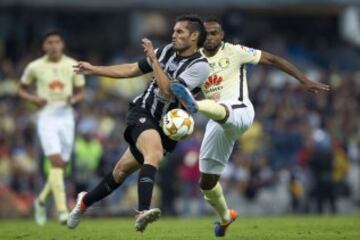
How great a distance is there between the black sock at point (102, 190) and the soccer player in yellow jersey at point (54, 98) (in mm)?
3921

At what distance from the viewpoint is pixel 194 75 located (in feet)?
46.6

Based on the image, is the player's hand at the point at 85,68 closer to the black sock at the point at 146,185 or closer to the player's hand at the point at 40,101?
the black sock at the point at 146,185

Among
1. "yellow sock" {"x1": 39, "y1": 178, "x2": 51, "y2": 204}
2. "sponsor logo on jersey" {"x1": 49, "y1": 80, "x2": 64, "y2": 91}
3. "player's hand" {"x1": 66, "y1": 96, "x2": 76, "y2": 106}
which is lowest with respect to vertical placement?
"yellow sock" {"x1": 39, "y1": 178, "x2": 51, "y2": 204}

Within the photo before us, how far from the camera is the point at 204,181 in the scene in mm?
15281

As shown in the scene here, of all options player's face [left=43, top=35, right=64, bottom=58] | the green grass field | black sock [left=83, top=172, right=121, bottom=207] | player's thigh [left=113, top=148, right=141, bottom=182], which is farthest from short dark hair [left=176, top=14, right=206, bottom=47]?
player's face [left=43, top=35, right=64, bottom=58]

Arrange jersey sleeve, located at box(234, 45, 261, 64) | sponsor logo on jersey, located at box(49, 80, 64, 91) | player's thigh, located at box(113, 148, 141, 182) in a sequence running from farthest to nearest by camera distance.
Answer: sponsor logo on jersey, located at box(49, 80, 64, 91), jersey sleeve, located at box(234, 45, 261, 64), player's thigh, located at box(113, 148, 141, 182)

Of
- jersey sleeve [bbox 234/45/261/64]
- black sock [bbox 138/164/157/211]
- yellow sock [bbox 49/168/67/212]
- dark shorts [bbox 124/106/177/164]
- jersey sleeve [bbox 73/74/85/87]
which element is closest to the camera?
black sock [bbox 138/164/157/211]

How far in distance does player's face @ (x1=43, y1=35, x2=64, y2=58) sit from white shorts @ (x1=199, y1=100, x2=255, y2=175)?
4.62 metres

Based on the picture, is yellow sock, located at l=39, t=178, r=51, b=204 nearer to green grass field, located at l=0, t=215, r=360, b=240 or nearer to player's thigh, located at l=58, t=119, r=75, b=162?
player's thigh, located at l=58, t=119, r=75, b=162

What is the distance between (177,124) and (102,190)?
1.56 metres

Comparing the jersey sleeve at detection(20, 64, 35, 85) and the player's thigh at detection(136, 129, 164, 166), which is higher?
the jersey sleeve at detection(20, 64, 35, 85)

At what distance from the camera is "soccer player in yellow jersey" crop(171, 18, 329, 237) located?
15125mm

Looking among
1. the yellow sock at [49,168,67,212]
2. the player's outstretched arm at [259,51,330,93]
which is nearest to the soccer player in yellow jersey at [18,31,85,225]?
the yellow sock at [49,168,67,212]

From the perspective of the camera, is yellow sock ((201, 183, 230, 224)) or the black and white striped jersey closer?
the black and white striped jersey
